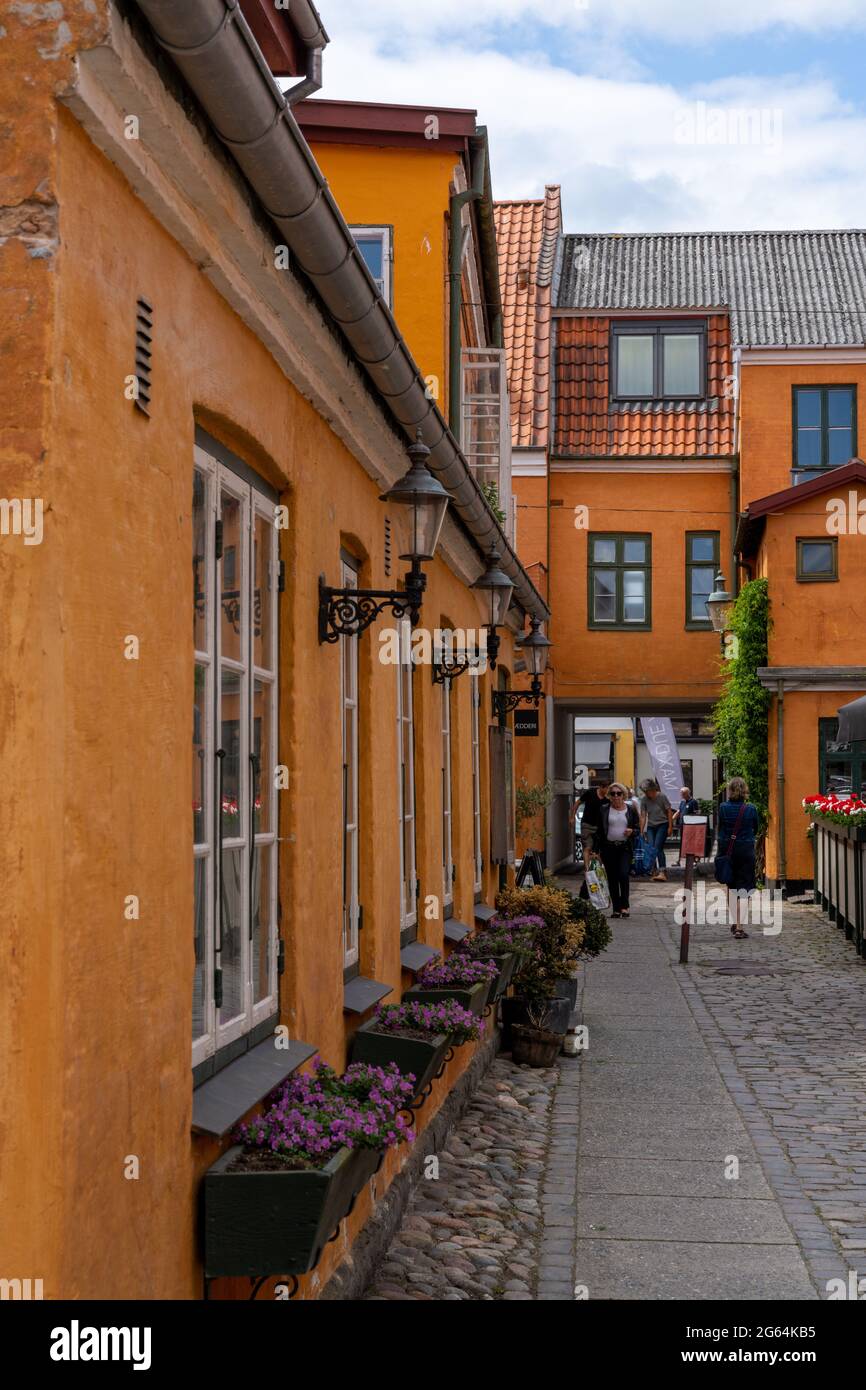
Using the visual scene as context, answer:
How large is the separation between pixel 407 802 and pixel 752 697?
611 inches

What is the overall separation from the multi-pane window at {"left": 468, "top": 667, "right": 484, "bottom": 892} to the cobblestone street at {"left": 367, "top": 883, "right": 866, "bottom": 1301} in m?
1.42

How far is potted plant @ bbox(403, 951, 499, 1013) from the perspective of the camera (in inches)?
307

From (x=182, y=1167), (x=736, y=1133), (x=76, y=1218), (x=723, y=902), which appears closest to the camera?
(x=76, y=1218)

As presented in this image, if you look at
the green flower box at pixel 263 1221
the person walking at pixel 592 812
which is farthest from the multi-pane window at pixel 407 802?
the person walking at pixel 592 812

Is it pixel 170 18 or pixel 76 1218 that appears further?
pixel 170 18

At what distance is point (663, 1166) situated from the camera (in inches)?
308

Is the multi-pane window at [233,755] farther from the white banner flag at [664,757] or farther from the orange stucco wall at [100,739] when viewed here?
Answer: the white banner flag at [664,757]

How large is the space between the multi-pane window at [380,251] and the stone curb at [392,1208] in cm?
636

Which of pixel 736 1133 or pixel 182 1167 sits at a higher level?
pixel 182 1167

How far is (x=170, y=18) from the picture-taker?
3.26 metres
